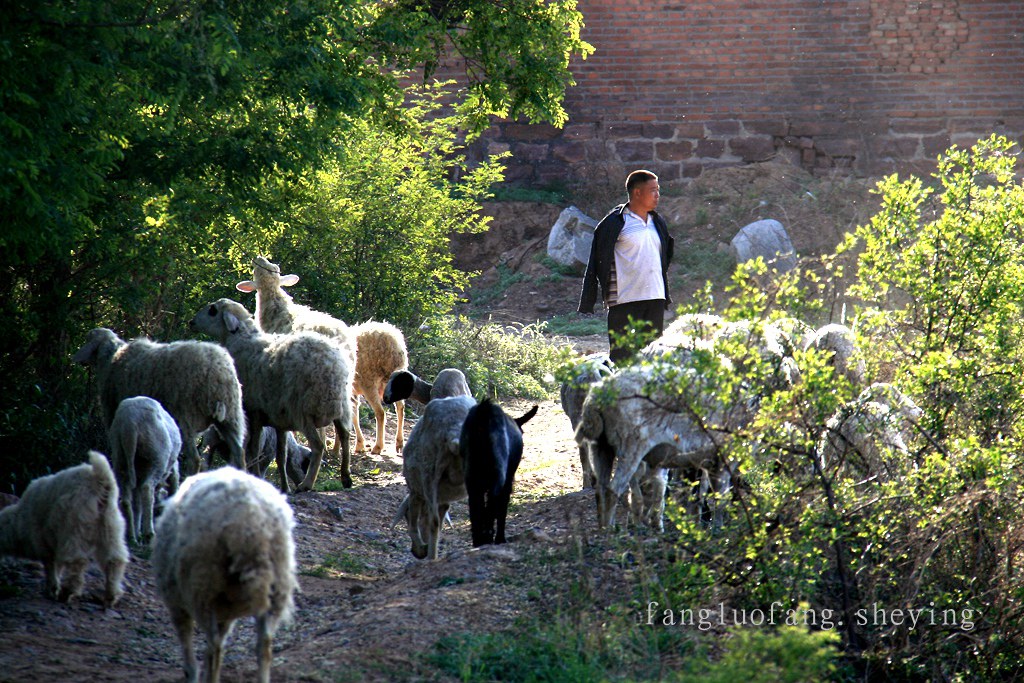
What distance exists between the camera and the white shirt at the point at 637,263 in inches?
369

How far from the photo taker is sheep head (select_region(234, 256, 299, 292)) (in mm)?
10906

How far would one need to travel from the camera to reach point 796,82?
2058cm

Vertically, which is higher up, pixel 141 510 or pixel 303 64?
pixel 303 64

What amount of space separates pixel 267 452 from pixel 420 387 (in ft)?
6.86

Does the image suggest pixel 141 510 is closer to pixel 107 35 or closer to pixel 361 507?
pixel 361 507

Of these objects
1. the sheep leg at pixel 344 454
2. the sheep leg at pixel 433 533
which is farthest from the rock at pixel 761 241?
the sheep leg at pixel 433 533

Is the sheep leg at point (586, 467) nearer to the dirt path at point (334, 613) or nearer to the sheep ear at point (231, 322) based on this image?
the dirt path at point (334, 613)

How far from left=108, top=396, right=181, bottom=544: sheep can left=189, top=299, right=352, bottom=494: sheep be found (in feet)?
4.99

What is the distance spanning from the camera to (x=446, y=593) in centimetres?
613

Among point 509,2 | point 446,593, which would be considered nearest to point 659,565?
point 446,593

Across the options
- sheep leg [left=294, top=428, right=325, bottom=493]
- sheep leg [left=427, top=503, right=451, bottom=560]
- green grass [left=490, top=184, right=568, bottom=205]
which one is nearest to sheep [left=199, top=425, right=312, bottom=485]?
sheep leg [left=294, top=428, right=325, bottom=493]

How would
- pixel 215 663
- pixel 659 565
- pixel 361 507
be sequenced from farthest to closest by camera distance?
pixel 361 507
pixel 659 565
pixel 215 663

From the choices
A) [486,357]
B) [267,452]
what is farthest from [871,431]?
[486,357]

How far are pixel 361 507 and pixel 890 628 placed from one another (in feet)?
15.4
